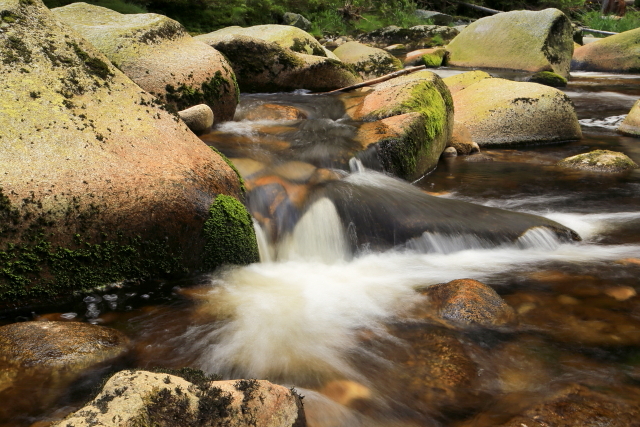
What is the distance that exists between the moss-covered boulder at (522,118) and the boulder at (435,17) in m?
17.5

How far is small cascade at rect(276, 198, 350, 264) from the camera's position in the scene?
504cm

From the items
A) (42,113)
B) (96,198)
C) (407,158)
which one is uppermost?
(42,113)

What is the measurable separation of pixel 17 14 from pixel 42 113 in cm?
103

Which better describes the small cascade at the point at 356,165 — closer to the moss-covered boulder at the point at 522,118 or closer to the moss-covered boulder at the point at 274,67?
the moss-covered boulder at the point at 522,118

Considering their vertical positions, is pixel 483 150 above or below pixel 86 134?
below

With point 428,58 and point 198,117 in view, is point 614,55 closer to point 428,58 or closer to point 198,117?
point 428,58

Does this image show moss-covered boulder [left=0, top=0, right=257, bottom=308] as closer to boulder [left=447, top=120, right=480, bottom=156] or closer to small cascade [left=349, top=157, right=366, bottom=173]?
small cascade [left=349, top=157, right=366, bottom=173]

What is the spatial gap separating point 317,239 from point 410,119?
2.67 metres

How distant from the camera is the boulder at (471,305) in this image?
3695mm

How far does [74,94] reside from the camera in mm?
4320

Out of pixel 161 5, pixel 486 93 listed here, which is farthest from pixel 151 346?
pixel 161 5

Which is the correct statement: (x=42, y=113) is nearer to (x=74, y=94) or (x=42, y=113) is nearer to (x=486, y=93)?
(x=74, y=94)

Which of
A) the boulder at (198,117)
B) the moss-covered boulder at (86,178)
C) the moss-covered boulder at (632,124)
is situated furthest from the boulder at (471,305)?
the moss-covered boulder at (632,124)

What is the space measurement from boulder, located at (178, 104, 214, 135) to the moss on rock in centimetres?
204
